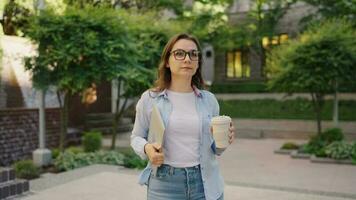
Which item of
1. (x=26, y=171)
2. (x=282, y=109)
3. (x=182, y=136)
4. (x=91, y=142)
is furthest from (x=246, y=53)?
(x=182, y=136)

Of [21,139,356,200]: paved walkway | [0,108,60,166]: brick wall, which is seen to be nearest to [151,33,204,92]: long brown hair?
[21,139,356,200]: paved walkway

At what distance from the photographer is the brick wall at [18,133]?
433 inches

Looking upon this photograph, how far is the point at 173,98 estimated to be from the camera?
9.68 ft

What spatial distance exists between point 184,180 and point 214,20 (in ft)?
57.9

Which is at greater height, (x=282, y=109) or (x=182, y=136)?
(x=182, y=136)

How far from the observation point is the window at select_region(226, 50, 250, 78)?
26016mm

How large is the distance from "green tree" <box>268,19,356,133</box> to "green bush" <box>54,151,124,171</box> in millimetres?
5365

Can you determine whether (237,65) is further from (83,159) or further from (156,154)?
(156,154)

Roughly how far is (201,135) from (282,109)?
1706cm

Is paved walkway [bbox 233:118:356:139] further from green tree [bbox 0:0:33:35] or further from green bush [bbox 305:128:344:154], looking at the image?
green tree [bbox 0:0:33:35]

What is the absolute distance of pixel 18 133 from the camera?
11523 mm

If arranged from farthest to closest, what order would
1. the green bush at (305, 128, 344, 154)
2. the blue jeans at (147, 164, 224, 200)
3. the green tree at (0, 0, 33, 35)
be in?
the green bush at (305, 128, 344, 154)
the green tree at (0, 0, 33, 35)
the blue jeans at (147, 164, 224, 200)

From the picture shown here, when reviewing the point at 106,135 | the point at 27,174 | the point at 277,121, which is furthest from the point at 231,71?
the point at 27,174

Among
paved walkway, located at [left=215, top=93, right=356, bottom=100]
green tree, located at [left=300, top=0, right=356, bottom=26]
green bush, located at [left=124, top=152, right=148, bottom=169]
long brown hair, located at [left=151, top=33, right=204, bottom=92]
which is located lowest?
green bush, located at [left=124, top=152, right=148, bottom=169]
